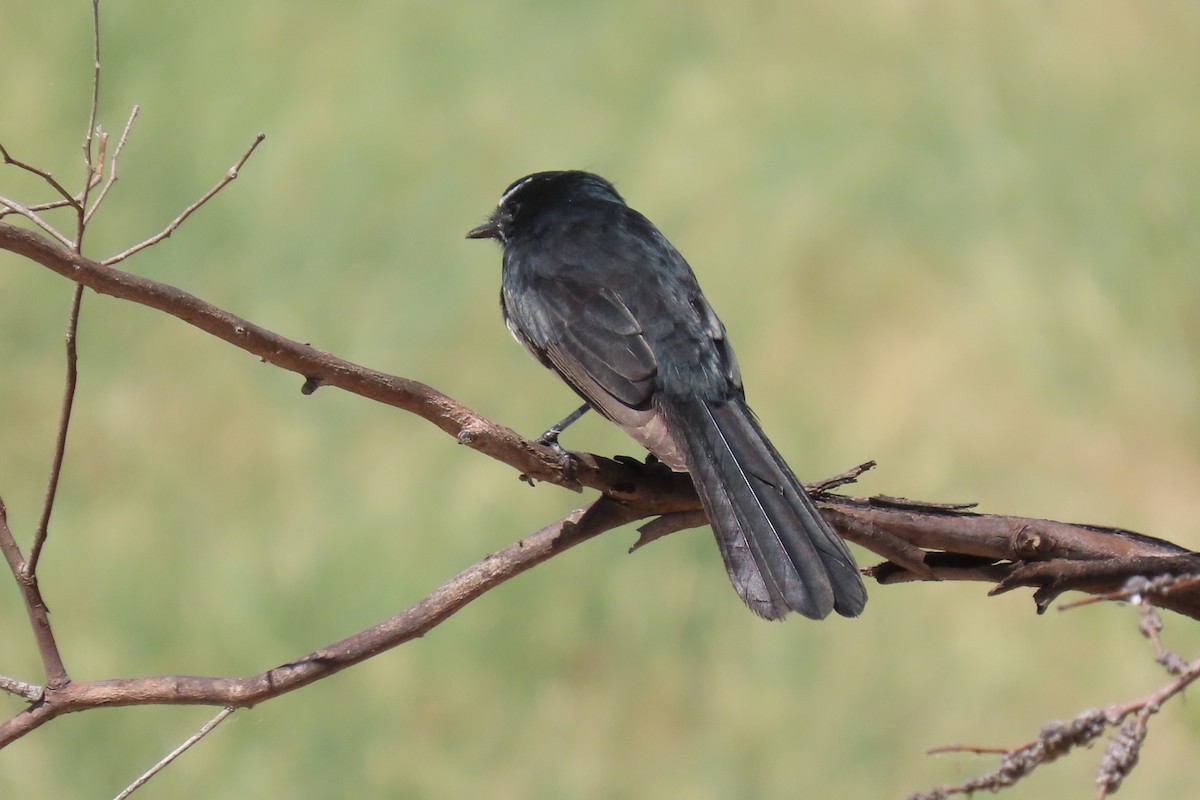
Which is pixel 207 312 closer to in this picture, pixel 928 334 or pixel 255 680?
pixel 255 680

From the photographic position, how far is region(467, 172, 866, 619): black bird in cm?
223

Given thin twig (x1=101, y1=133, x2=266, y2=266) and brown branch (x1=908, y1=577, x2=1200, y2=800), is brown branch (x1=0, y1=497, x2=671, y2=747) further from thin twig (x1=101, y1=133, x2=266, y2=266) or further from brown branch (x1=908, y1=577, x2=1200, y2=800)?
brown branch (x1=908, y1=577, x2=1200, y2=800)

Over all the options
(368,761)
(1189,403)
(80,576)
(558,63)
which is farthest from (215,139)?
(1189,403)

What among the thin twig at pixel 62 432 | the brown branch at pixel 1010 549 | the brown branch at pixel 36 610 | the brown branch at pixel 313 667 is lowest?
the brown branch at pixel 1010 549

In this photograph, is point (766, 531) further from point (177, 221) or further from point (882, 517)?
point (177, 221)

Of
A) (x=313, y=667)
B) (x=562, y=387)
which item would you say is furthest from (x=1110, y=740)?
(x=562, y=387)

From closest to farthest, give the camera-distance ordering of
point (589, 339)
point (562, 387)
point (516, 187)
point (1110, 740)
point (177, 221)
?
point (1110, 740), point (177, 221), point (589, 339), point (516, 187), point (562, 387)

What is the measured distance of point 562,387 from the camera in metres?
4.63

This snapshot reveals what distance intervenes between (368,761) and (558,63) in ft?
9.26

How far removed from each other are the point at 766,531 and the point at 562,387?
241 cm

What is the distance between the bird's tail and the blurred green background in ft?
5.74

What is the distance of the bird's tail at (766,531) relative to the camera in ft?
7.12

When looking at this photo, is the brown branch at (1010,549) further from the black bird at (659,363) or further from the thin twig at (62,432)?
the thin twig at (62,432)

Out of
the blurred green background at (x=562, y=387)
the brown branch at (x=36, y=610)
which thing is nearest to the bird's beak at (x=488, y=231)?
the blurred green background at (x=562, y=387)
